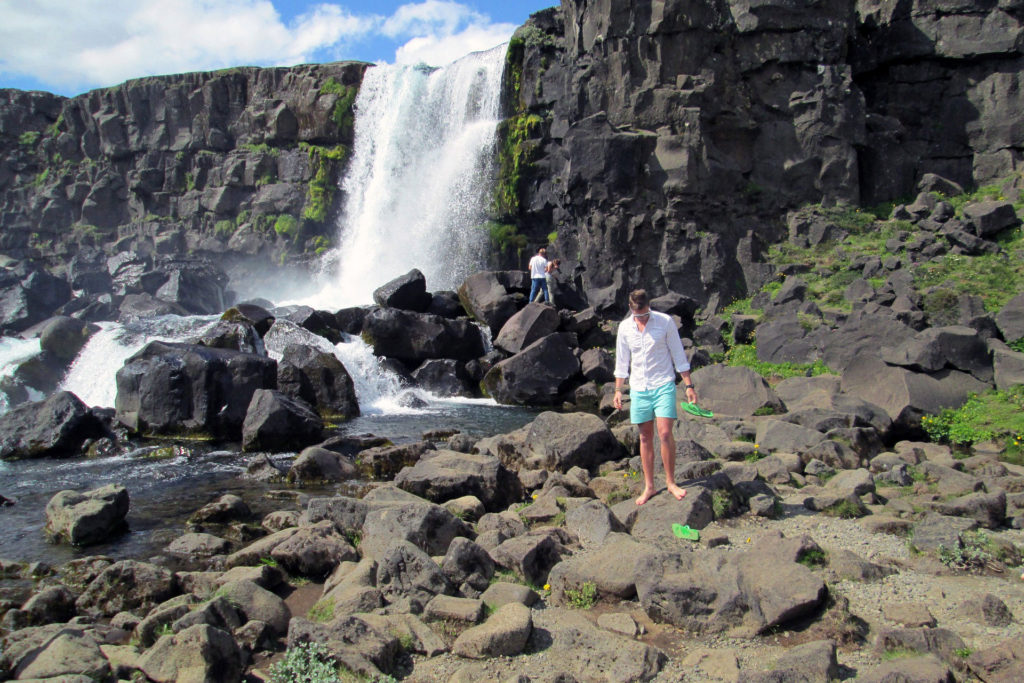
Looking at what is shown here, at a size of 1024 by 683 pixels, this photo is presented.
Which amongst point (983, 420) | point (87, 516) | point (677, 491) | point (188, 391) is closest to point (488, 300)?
point (188, 391)

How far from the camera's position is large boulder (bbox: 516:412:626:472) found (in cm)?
994

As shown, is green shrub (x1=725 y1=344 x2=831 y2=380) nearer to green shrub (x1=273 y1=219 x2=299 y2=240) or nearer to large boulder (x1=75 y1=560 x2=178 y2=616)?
large boulder (x1=75 y1=560 x2=178 y2=616)

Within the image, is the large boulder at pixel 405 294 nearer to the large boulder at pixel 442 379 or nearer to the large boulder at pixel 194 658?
the large boulder at pixel 442 379

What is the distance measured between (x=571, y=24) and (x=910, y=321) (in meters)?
17.6

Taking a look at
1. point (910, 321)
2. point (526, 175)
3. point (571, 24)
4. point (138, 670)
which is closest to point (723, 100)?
point (571, 24)

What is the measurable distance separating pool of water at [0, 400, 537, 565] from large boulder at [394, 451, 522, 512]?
82.3 inches

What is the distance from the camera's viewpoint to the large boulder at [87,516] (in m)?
8.71

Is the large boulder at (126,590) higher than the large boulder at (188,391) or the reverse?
the reverse

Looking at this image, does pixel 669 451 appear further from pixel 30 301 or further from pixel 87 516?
pixel 30 301

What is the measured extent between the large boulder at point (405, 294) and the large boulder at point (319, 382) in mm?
4512

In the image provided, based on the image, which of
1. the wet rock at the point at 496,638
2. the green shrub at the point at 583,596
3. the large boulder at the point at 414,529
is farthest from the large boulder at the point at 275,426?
the wet rock at the point at 496,638

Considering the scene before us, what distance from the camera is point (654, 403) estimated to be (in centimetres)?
712

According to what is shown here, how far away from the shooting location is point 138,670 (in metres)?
5.05

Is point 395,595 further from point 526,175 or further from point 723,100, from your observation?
point 526,175
